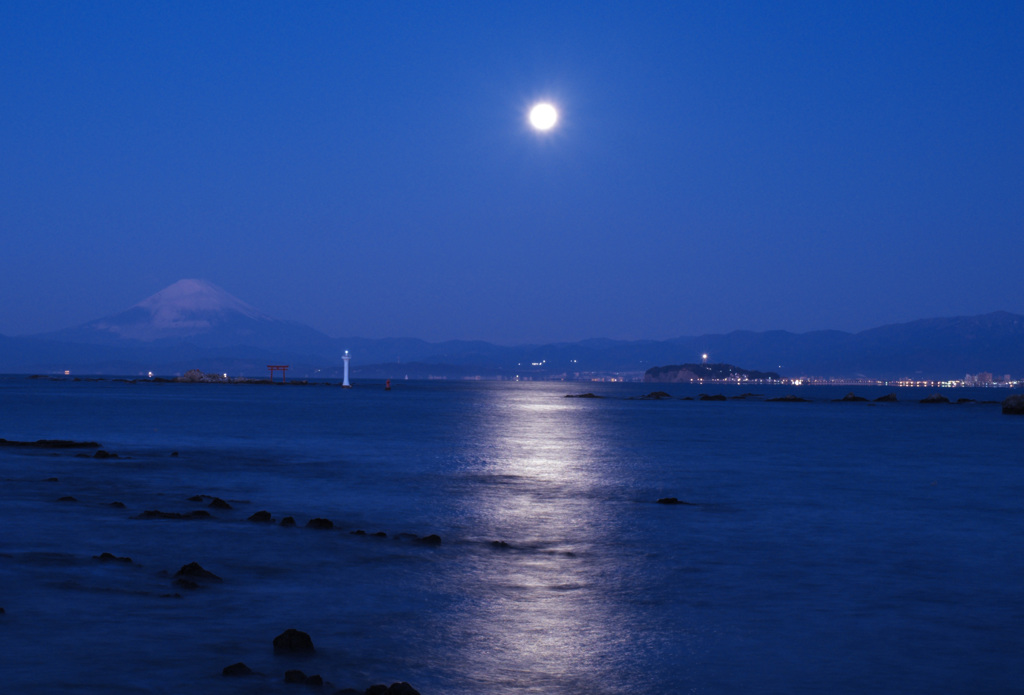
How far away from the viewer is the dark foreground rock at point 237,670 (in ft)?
28.7

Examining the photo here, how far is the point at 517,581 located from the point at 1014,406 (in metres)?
111

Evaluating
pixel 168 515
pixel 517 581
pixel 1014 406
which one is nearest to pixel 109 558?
pixel 168 515

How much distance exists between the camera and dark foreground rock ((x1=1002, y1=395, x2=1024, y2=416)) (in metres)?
105

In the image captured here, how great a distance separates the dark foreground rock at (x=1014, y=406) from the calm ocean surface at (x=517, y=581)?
282ft

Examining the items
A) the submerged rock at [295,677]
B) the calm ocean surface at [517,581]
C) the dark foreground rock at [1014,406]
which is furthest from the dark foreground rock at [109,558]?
the dark foreground rock at [1014,406]

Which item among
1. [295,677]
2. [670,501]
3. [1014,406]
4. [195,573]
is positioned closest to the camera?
[295,677]

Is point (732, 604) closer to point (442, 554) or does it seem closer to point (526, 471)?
point (442, 554)

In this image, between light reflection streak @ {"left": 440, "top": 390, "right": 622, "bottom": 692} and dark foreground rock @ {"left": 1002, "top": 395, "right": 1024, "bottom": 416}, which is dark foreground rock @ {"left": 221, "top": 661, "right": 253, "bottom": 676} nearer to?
light reflection streak @ {"left": 440, "top": 390, "right": 622, "bottom": 692}

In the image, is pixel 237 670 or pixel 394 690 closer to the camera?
pixel 394 690

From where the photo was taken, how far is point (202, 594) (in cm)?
1220

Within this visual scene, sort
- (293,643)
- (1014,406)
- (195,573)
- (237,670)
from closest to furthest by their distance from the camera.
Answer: (237,670), (293,643), (195,573), (1014,406)

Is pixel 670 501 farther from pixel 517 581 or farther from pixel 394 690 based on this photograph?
pixel 394 690

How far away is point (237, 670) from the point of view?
8.80 metres

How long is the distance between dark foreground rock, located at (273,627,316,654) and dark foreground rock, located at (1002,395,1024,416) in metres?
115
